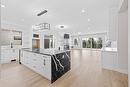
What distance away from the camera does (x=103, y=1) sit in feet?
11.7

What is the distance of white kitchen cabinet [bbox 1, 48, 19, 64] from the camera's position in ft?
17.4

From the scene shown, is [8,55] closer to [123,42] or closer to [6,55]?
[6,55]

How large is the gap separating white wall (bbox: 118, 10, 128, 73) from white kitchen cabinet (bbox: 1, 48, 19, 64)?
233 inches

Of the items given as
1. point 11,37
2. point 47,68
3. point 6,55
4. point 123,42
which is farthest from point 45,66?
point 11,37

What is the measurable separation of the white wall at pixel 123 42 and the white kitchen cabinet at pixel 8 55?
19.5 ft

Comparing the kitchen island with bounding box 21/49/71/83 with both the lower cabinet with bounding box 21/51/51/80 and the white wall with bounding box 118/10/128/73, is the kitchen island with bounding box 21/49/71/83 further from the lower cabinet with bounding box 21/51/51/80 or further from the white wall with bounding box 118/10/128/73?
the white wall with bounding box 118/10/128/73

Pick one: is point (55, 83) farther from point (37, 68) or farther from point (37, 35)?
point (37, 35)

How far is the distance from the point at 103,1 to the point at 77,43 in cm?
1091

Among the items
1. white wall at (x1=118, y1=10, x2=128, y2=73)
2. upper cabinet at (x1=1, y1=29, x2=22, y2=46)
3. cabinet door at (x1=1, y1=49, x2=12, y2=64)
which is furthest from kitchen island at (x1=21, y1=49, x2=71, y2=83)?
upper cabinet at (x1=1, y1=29, x2=22, y2=46)

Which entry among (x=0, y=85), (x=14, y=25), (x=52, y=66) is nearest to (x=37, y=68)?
(x=52, y=66)

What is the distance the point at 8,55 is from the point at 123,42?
612 centimetres

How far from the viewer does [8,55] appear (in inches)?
A: 219

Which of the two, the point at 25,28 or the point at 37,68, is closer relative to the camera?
the point at 37,68

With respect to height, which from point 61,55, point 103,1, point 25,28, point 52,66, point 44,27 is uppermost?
point 103,1
